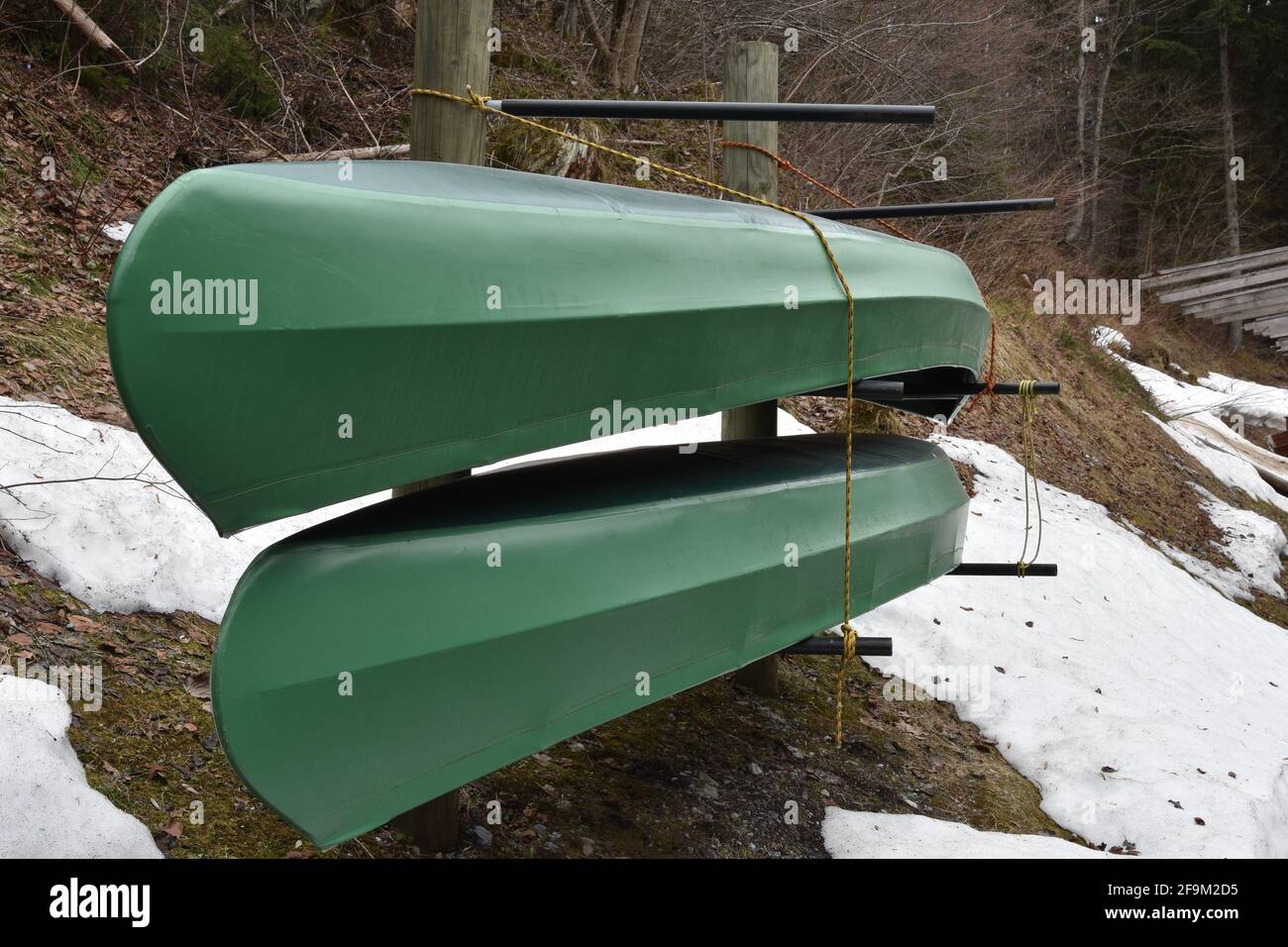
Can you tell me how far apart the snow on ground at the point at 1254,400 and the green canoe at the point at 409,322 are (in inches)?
513

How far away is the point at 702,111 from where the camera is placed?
2.34 m

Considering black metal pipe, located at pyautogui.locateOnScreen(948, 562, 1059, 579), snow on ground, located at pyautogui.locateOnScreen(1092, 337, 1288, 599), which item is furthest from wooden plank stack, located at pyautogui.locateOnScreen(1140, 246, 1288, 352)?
black metal pipe, located at pyautogui.locateOnScreen(948, 562, 1059, 579)

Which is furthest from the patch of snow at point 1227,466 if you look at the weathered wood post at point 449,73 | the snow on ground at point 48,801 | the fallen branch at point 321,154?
the snow on ground at point 48,801

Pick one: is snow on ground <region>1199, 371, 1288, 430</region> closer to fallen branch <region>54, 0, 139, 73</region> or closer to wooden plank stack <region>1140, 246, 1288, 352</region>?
wooden plank stack <region>1140, 246, 1288, 352</region>

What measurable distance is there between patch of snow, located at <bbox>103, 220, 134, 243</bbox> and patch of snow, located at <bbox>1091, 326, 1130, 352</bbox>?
993cm

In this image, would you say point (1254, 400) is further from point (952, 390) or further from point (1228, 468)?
point (952, 390)

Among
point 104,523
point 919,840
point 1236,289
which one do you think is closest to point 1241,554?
point 919,840

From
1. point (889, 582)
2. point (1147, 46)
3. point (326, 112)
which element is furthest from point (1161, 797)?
point (1147, 46)

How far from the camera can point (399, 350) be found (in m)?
1.65

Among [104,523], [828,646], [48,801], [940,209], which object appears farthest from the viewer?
[940,209]

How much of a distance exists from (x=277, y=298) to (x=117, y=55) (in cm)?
529

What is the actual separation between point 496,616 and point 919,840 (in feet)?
6.32

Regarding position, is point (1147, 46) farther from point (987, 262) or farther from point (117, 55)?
point (117, 55)

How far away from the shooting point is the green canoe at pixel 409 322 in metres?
1.46
